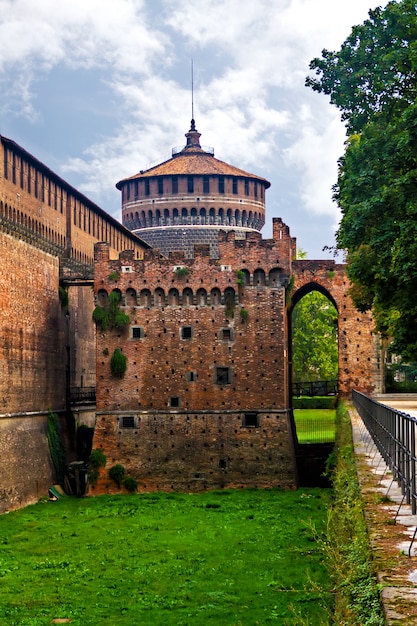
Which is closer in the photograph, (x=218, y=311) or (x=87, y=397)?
(x=218, y=311)

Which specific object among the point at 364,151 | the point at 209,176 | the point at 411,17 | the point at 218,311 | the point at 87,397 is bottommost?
the point at 87,397

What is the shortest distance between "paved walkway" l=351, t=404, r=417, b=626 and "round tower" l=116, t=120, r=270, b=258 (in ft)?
165

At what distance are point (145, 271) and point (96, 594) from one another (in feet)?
60.6

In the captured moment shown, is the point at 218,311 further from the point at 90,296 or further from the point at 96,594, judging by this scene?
the point at 96,594

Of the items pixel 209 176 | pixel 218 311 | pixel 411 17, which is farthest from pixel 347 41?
pixel 209 176

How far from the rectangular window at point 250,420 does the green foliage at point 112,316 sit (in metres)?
6.57

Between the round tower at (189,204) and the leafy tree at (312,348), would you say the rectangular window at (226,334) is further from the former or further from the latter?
the round tower at (189,204)

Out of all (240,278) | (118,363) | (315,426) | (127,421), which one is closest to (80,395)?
(127,421)

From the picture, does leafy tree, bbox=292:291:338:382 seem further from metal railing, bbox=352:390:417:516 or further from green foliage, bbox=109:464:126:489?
metal railing, bbox=352:390:417:516

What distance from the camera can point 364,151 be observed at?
885 inches

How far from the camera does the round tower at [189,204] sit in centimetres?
6419

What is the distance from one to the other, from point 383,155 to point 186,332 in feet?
55.8

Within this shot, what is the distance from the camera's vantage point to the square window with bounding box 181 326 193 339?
36.9 m

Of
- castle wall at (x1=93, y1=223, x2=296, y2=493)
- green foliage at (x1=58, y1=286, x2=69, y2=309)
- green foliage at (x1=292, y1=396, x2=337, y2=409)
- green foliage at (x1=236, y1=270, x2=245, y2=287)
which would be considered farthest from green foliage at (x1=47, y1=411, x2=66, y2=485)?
green foliage at (x1=292, y1=396, x2=337, y2=409)
